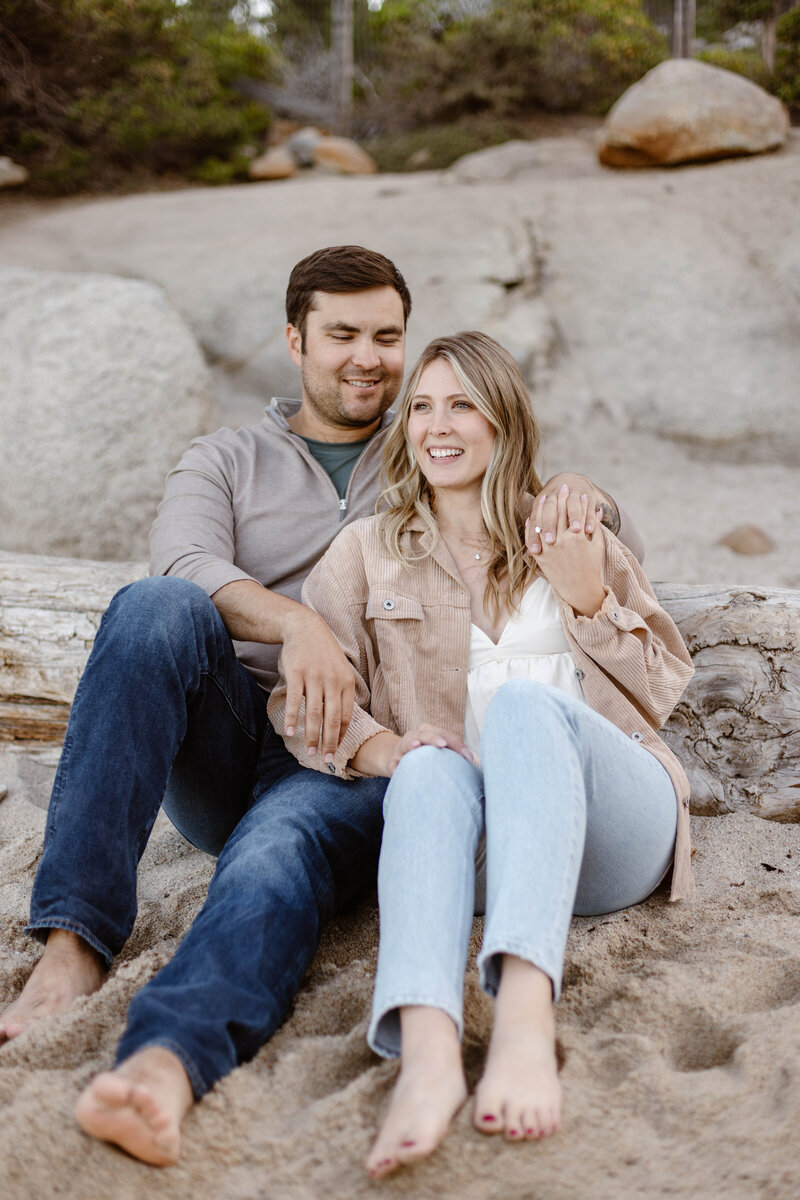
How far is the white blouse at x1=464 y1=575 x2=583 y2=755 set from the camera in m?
2.18

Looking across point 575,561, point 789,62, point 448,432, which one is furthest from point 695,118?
point 575,561

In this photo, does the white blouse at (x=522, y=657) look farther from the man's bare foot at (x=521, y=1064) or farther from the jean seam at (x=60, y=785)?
the jean seam at (x=60, y=785)

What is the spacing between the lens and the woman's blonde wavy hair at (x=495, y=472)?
229 cm

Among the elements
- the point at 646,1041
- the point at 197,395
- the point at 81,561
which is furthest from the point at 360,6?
the point at 646,1041

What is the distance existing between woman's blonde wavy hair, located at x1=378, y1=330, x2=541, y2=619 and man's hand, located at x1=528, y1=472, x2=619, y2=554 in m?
0.10

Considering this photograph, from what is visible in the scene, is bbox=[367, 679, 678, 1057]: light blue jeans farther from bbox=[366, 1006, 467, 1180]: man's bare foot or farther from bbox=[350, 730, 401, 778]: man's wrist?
bbox=[350, 730, 401, 778]: man's wrist

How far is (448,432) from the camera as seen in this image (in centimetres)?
231

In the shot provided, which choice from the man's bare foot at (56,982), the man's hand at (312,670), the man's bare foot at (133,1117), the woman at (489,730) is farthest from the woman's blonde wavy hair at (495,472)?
the man's bare foot at (133,1117)

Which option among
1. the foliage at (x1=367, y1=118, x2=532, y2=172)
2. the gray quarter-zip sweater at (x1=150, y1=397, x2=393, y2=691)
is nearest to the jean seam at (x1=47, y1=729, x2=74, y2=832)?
the gray quarter-zip sweater at (x1=150, y1=397, x2=393, y2=691)

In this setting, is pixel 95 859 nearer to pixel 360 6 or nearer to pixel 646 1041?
pixel 646 1041

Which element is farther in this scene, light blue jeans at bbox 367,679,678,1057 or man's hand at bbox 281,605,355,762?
man's hand at bbox 281,605,355,762

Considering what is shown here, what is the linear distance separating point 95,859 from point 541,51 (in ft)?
37.5

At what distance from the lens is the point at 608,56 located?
10461 mm

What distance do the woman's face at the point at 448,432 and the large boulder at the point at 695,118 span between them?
6.91 metres
